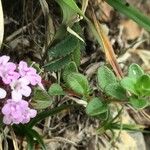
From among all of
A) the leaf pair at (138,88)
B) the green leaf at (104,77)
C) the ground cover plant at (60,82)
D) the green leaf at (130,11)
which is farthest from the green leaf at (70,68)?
the green leaf at (130,11)

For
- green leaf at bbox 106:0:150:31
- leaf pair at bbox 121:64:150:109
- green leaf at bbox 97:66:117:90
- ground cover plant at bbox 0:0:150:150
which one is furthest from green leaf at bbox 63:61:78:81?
green leaf at bbox 106:0:150:31

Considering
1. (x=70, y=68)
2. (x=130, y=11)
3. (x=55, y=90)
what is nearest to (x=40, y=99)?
(x=55, y=90)

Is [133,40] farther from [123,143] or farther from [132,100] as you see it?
[132,100]

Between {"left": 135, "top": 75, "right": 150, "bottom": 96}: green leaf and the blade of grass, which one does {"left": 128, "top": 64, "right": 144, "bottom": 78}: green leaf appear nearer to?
{"left": 135, "top": 75, "right": 150, "bottom": 96}: green leaf

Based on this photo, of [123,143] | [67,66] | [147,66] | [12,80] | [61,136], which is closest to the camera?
[12,80]

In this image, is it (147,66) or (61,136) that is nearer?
(61,136)

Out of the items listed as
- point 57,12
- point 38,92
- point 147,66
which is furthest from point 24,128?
point 147,66
